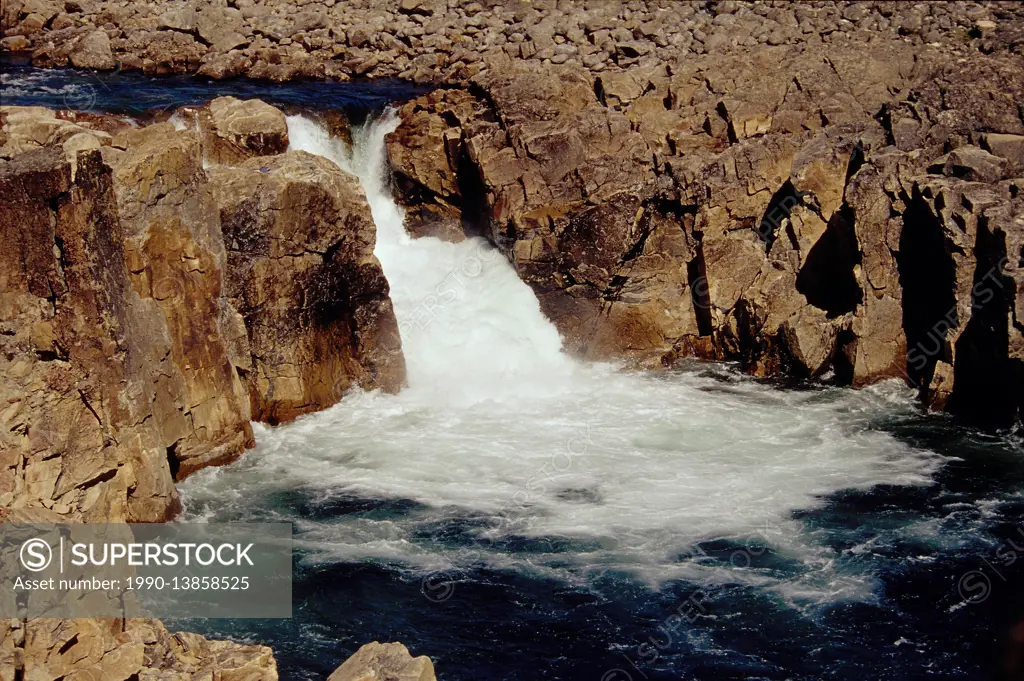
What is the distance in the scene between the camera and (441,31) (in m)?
32.8

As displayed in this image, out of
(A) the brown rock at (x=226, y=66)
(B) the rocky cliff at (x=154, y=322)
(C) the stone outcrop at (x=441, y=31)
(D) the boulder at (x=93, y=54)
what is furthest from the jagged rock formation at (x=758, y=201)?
(D) the boulder at (x=93, y=54)

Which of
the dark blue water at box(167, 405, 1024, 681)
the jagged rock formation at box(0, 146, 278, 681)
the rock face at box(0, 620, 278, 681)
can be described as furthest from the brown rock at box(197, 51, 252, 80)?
the rock face at box(0, 620, 278, 681)

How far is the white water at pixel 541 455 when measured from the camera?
59.8 ft

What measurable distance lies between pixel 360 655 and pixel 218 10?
2442cm

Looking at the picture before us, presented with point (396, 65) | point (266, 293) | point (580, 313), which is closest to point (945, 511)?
point (580, 313)

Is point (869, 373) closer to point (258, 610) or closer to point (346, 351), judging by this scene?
point (346, 351)

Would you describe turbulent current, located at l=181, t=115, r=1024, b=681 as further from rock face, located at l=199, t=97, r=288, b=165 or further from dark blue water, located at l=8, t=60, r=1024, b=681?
rock face, located at l=199, t=97, r=288, b=165

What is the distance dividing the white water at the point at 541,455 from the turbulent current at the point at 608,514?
2.0 inches

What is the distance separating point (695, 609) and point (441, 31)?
69.2ft

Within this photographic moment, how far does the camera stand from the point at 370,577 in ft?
57.2

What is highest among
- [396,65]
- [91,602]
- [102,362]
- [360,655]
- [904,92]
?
[396,65]

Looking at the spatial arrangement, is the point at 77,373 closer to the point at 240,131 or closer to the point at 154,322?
the point at 154,322

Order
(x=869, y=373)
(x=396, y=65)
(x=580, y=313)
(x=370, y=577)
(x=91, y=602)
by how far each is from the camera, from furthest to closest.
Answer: (x=396, y=65), (x=580, y=313), (x=869, y=373), (x=370, y=577), (x=91, y=602)

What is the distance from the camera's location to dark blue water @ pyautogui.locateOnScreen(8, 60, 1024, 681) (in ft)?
50.2
